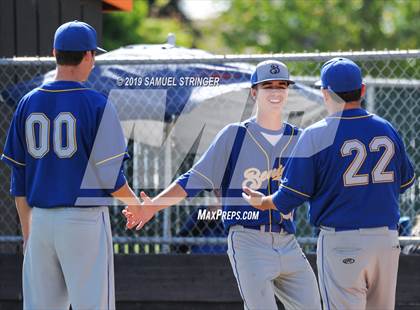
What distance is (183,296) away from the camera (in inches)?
280

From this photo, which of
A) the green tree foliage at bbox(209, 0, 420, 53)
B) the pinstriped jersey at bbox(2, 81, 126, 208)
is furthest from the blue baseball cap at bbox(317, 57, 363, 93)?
the green tree foliage at bbox(209, 0, 420, 53)

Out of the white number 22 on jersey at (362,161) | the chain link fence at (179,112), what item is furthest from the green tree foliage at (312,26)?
the white number 22 on jersey at (362,161)

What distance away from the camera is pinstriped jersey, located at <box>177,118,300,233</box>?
219 inches

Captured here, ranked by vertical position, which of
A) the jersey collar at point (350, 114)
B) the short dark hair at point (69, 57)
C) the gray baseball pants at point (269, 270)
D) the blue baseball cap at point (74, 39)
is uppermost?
the blue baseball cap at point (74, 39)

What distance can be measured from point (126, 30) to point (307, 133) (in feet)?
72.8

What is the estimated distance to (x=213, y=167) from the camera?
561 centimetres

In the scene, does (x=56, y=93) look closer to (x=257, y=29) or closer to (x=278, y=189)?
(x=278, y=189)

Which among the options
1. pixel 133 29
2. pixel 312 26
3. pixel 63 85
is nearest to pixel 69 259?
pixel 63 85

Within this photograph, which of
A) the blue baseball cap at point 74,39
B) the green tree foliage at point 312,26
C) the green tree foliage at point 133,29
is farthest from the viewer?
the green tree foliage at point 312,26

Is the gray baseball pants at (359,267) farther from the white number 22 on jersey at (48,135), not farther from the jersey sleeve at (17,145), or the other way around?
the jersey sleeve at (17,145)

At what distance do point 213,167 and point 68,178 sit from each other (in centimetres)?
105

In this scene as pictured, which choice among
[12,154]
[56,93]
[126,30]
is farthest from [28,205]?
[126,30]

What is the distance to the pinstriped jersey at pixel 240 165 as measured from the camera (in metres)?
5.56

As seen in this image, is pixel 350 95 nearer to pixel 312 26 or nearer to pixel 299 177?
pixel 299 177
